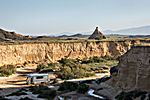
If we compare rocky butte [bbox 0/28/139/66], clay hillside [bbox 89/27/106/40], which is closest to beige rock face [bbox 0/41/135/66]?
rocky butte [bbox 0/28/139/66]

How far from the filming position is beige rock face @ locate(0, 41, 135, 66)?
63.6 meters

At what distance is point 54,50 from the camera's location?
70.6 meters

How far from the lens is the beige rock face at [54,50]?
6362 centimetres

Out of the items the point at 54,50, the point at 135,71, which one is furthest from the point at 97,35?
the point at 135,71

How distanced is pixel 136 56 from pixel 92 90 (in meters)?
5.81

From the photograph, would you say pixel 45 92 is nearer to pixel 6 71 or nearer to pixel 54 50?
pixel 6 71

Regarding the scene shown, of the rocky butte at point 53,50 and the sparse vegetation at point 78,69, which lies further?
the rocky butte at point 53,50

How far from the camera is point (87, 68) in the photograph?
56.2m

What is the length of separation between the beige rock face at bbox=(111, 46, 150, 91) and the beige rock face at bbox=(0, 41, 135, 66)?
32.5 metres

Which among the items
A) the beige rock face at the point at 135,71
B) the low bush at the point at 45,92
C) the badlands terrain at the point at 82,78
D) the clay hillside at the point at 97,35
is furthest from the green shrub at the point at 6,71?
the clay hillside at the point at 97,35

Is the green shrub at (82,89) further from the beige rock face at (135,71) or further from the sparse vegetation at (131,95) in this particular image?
the sparse vegetation at (131,95)

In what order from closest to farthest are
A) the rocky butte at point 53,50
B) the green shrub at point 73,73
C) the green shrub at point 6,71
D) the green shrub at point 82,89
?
the green shrub at point 82,89 → the green shrub at point 73,73 → the green shrub at point 6,71 → the rocky butte at point 53,50

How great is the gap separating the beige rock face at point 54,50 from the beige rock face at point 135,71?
32.5 m

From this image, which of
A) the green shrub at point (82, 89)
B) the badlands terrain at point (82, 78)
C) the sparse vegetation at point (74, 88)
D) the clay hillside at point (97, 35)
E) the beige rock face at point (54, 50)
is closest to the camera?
the badlands terrain at point (82, 78)
